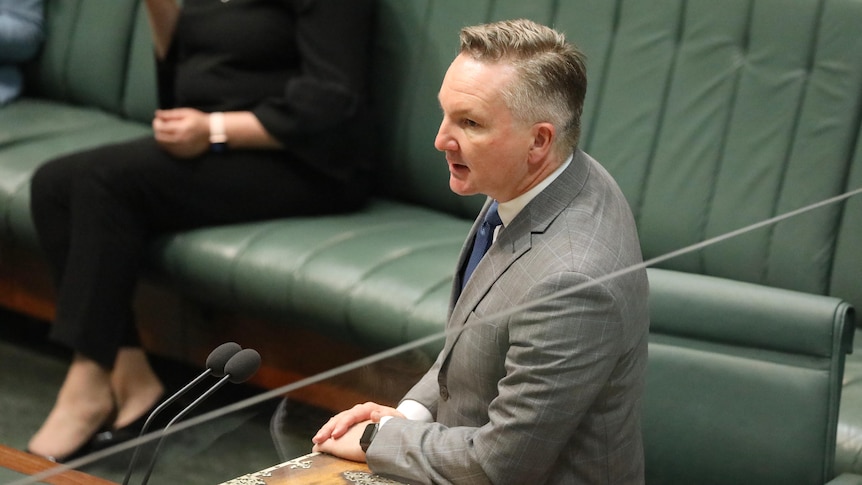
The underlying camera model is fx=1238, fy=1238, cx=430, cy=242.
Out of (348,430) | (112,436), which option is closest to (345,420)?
(348,430)

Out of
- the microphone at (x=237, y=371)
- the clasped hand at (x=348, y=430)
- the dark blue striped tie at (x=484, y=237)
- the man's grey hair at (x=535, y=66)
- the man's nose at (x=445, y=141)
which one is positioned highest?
the man's grey hair at (x=535, y=66)

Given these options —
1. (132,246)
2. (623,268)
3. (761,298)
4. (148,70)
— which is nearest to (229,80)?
(132,246)

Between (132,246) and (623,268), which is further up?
(623,268)

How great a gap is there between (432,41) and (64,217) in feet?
3.25

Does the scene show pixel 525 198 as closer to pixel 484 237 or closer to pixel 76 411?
pixel 484 237

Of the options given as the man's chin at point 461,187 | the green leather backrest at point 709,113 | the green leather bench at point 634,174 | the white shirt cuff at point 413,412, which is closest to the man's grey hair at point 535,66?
the man's chin at point 461,187

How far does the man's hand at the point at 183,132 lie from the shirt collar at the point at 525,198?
5.09 ft

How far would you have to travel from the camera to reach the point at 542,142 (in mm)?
1436

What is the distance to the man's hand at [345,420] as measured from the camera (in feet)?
4.09

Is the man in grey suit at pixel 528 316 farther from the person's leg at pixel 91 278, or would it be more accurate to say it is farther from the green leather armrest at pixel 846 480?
the person's leg at pixel 91 278

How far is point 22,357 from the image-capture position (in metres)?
3.24

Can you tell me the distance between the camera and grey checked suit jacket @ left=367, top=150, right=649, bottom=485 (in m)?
1.33

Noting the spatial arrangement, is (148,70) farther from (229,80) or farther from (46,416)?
(46,416)

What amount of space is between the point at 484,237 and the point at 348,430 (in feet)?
1.18
